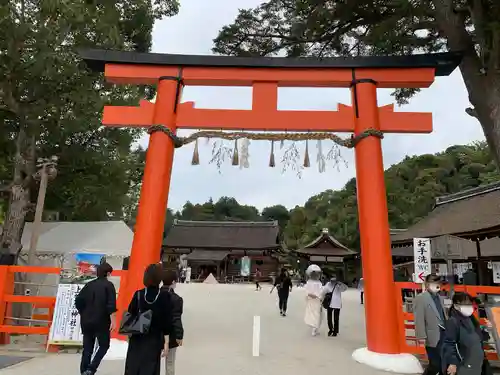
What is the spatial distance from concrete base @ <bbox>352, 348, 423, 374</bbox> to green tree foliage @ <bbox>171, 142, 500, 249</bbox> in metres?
24.9

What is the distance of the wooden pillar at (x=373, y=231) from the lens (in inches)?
245

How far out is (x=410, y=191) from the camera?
37.8 metres

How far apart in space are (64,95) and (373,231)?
26.3 feet

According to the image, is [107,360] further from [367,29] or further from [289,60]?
[367,29]

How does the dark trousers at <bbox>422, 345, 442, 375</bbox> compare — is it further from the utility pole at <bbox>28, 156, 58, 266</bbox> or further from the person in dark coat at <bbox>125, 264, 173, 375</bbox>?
the utility pole at <bbox>28, 156, 58, 266</bbox>

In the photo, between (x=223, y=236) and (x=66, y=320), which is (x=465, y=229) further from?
(x=223, y=236)

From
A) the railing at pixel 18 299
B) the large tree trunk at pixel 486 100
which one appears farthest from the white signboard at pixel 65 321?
the large tree trunk at pixel 486 100

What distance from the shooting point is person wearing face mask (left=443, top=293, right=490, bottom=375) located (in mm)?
3670

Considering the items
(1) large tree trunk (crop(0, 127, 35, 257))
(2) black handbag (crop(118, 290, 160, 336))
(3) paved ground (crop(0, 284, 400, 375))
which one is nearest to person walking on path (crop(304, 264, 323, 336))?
(3) paved ground (crop(0, 284, 400, 375))

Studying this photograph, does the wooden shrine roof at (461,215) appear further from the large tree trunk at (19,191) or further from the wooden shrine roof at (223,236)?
the wooden shrine roof at (223,236)

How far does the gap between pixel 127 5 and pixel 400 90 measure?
7.62 m

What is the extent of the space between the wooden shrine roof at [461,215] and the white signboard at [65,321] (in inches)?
398

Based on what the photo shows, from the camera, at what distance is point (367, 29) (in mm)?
8328

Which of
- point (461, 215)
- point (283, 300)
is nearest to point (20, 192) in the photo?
point (283, 300)
